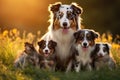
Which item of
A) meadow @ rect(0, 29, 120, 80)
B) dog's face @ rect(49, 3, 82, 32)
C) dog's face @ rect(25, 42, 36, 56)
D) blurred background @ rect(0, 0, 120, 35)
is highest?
blurred background @ rect(0, 0, 120, 35)

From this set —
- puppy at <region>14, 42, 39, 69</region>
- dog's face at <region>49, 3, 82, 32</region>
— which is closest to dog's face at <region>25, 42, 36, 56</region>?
puppy at <region>14, 42, 39, 69</region>

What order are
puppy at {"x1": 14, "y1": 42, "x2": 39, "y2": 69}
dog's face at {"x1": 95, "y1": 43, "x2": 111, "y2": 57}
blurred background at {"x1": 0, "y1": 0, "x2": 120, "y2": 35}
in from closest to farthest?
puppy at {"x1": 14, "y1": 42, "x2": 39, "y2": 69}
dog's face at {"x1": 95, "y1": 43, "x2": 111, "y2": 57}
blurred background at {"x1": 0, "y1": 0, "x2": 120, "y2": 35}

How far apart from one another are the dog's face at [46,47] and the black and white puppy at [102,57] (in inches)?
39.1

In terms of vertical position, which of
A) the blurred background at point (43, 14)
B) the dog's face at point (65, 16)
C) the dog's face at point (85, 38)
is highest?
the blurred background at point (43, 14)

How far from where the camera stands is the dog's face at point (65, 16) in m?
21.1

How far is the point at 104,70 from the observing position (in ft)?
67.7

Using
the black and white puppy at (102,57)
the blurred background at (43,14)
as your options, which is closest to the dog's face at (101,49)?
the black and white puppy at (102,57)

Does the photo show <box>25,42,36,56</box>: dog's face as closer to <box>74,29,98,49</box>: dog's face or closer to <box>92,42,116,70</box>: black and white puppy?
<box>74,29,98,49</box>: dog's face

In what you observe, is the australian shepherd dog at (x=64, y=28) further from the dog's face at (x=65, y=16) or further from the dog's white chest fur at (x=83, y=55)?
the dog's white chest fur at (x=83, y=55)

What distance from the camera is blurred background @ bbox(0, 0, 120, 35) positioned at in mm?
41938

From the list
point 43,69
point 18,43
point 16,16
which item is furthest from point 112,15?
point 43,69

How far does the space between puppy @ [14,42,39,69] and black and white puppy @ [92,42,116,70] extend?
1.40m

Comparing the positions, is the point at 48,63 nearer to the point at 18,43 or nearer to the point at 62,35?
the point at 62,35

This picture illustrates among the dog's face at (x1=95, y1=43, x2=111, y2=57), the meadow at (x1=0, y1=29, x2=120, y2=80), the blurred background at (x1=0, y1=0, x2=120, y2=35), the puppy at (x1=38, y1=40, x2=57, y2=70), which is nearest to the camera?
the meadow at (x1=0, y1=29, x2=120, y2=80)
